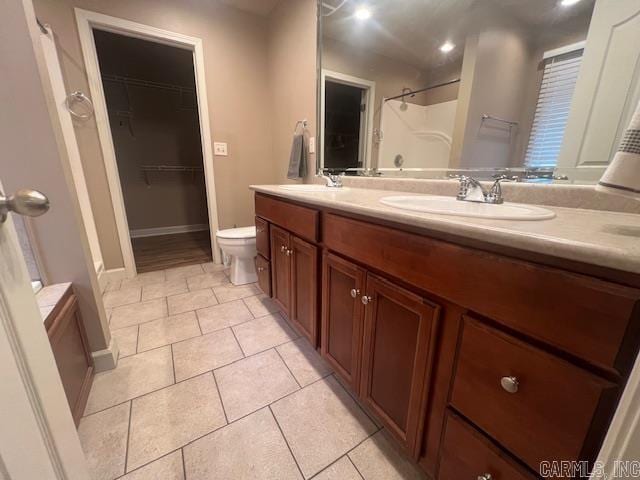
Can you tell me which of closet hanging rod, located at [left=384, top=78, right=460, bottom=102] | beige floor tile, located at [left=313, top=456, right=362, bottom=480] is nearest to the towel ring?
closet hanging rod, located at [left=384, top=78, right=460, bottom=102]

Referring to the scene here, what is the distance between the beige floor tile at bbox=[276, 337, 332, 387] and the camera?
4.22ft

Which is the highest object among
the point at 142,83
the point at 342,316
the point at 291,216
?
the point at 142,83

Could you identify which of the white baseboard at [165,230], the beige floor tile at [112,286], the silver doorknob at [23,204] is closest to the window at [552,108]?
the silver doorknob at [23,204]

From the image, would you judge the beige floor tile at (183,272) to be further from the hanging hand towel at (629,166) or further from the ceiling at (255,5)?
the hanging hand towel at (629,166)

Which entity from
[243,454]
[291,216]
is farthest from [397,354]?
[291,216]

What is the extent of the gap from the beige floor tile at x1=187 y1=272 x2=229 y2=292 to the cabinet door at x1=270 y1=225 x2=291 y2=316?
2.82 ft

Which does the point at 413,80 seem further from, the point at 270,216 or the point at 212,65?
the point at 212,65

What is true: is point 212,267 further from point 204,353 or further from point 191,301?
point 204,353

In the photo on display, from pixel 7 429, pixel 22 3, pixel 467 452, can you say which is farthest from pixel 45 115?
pixel 467 452

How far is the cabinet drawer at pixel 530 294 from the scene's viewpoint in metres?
0.40

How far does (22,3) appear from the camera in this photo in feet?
2.91

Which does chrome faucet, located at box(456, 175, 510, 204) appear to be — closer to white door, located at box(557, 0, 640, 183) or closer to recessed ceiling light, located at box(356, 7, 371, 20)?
white door, located at box(557, 0, 640, 183)

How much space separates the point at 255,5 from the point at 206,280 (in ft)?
7.98

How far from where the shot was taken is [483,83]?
3.51 feet
